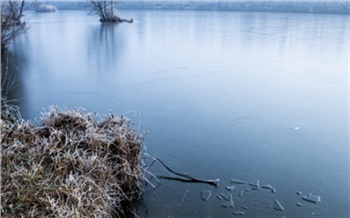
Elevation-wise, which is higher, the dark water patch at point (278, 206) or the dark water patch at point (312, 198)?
the dark water patch at point (312, 198)

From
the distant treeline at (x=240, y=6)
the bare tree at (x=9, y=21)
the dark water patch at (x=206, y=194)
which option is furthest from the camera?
the distant treeline at (x=240, y=6)

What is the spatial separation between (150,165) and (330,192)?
1.53m

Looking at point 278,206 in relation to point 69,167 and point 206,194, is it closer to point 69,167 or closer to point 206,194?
point 206,194

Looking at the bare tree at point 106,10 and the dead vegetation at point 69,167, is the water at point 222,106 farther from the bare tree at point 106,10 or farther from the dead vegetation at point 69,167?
the bare tree at point 106,10

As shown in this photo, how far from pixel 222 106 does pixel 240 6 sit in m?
24.3

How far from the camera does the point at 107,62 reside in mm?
8250

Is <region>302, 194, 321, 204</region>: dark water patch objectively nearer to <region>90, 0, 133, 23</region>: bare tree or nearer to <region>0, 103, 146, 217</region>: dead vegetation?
<region>0, 103, 146, 217</region>: dead vegetation

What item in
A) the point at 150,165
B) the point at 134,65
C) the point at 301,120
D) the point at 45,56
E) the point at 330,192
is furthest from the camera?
the point at 45,56

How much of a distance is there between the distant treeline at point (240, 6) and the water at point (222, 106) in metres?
14.6

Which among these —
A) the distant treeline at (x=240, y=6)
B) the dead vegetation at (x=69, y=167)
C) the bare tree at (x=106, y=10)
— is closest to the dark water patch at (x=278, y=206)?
the dead vegetation at (x=69, y=167)

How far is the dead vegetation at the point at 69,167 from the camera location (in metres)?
2.03

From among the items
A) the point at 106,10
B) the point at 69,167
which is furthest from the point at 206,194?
the point at 106,10

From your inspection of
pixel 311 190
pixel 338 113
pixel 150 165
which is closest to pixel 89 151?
pixel 150 165

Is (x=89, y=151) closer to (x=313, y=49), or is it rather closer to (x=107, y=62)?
(x=107, y=62)
